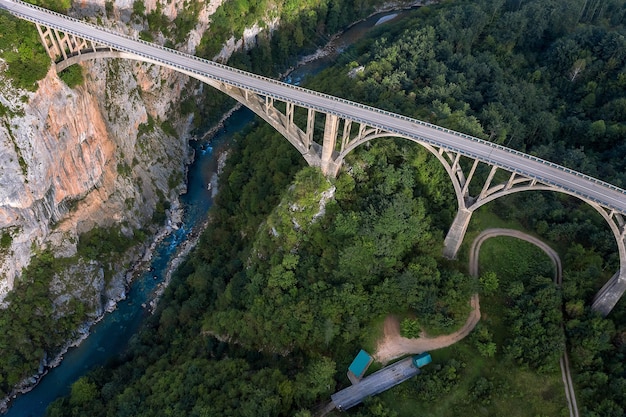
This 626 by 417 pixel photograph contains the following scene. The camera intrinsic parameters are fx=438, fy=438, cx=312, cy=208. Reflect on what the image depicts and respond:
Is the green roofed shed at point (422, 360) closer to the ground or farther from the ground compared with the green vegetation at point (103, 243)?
closer to the ground

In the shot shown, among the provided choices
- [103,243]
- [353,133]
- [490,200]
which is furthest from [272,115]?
[103,243]

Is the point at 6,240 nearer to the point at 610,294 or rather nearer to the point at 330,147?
the point at 330,147

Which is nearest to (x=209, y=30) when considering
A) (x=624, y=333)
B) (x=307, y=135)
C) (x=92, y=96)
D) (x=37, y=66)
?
(x=92, y=96)

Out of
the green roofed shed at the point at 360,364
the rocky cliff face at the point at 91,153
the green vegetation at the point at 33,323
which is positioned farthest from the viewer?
the green vegetation at the point at 33,323

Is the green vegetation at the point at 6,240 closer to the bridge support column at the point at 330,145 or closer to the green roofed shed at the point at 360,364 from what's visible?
the bridge support column at the point at 330,145

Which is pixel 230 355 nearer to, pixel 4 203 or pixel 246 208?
pixel 246 208

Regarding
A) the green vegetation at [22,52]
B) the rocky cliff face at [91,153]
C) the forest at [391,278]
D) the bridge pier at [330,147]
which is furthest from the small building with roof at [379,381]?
the green vegetation at [22,52]
